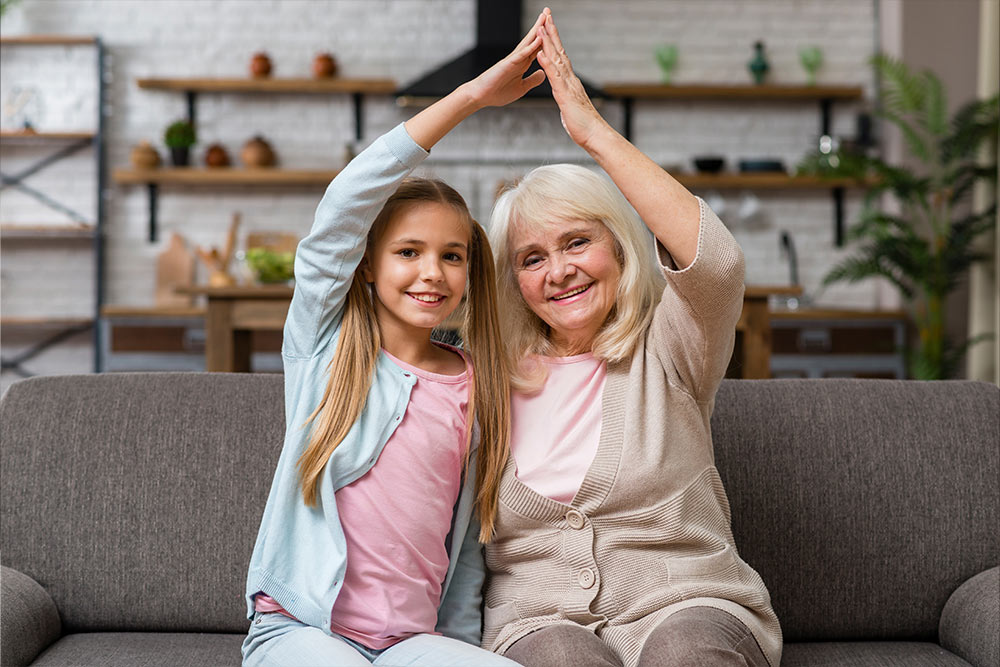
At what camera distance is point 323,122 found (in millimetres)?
5297

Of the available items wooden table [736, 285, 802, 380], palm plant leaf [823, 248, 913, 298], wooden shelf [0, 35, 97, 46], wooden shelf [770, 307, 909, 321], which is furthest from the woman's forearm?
wooden shelf [0, 35, 97, 46]

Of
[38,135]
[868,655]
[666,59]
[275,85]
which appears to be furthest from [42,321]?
[868,655]

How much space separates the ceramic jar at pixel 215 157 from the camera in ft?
16.8

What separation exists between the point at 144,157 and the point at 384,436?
163 inches

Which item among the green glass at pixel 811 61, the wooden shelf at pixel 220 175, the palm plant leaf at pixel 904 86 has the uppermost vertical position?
the green glass at pixel 811 61

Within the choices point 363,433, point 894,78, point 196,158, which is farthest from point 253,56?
point 363,433

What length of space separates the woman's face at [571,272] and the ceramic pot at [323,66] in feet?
12.8

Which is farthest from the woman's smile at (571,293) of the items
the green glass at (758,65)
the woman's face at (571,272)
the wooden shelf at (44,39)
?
the wooden shelf at (44,39)

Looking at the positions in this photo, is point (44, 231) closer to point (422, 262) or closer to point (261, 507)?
point (261, 507)

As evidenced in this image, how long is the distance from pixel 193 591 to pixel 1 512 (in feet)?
1.21

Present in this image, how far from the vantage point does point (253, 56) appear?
5152 millimetres

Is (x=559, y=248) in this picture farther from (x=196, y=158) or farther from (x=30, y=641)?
(x=196, y=158)

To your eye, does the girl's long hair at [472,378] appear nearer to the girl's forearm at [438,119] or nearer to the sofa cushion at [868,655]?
the girl's forearm at [438,119]

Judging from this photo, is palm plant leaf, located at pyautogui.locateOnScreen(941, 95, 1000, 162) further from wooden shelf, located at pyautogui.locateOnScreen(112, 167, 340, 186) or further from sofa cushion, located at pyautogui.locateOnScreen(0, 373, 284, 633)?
sofa cushion, located at pyautogui.locateOnScreen(0, 373, 284, 633)
